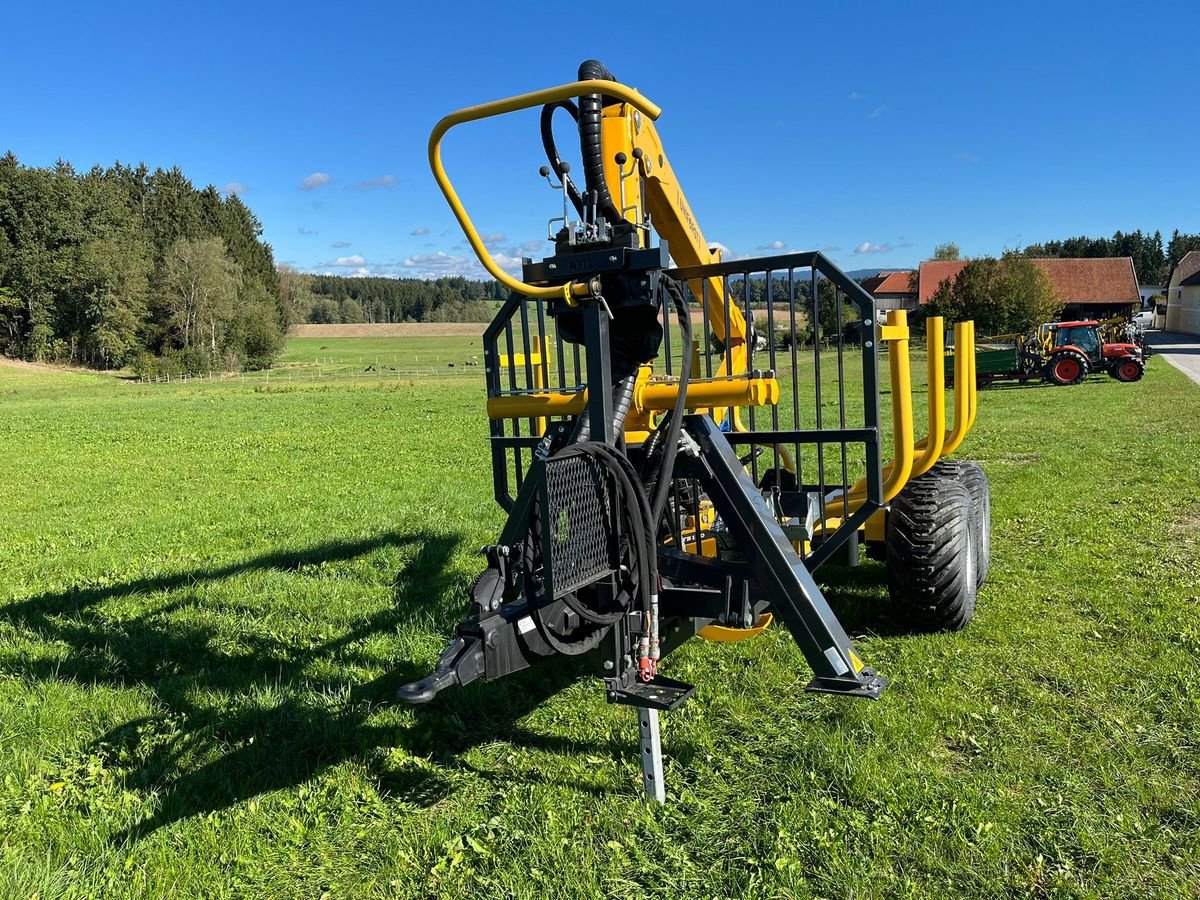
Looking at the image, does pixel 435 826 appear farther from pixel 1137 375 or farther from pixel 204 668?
pixel 1137 375

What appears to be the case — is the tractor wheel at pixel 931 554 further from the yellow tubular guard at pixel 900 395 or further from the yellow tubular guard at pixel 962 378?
the yellow tubular guard at pixel 900 395

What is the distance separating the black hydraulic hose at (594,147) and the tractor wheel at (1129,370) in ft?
88.1

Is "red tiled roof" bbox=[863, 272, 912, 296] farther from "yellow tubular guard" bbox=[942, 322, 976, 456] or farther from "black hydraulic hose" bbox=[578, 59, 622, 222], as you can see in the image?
"black hydraulic hose" bbox=[578, 59, 622, 222]

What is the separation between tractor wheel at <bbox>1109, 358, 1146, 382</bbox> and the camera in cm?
2514

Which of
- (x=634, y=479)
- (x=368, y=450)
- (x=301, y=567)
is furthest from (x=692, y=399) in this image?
(x=368, y=450)

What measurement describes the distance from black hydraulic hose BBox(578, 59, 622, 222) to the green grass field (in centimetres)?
229

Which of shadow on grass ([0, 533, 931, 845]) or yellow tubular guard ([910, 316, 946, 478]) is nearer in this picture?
shadow on grass ([0, 533, 931, 845])

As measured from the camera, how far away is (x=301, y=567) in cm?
661

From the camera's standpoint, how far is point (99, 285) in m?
53.8

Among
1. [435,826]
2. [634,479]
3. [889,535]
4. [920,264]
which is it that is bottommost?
[435,826]

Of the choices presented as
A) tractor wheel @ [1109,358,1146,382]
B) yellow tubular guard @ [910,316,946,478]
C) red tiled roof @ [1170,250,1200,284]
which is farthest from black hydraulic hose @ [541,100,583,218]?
red tiled roof @ [1170,250,1200,284]

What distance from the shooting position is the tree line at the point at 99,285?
176ft

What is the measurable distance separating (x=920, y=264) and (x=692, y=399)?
7296cm

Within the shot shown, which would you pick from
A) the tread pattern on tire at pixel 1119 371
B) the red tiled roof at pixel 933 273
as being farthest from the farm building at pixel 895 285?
the tread pattern on tire at pixel 1119 371
